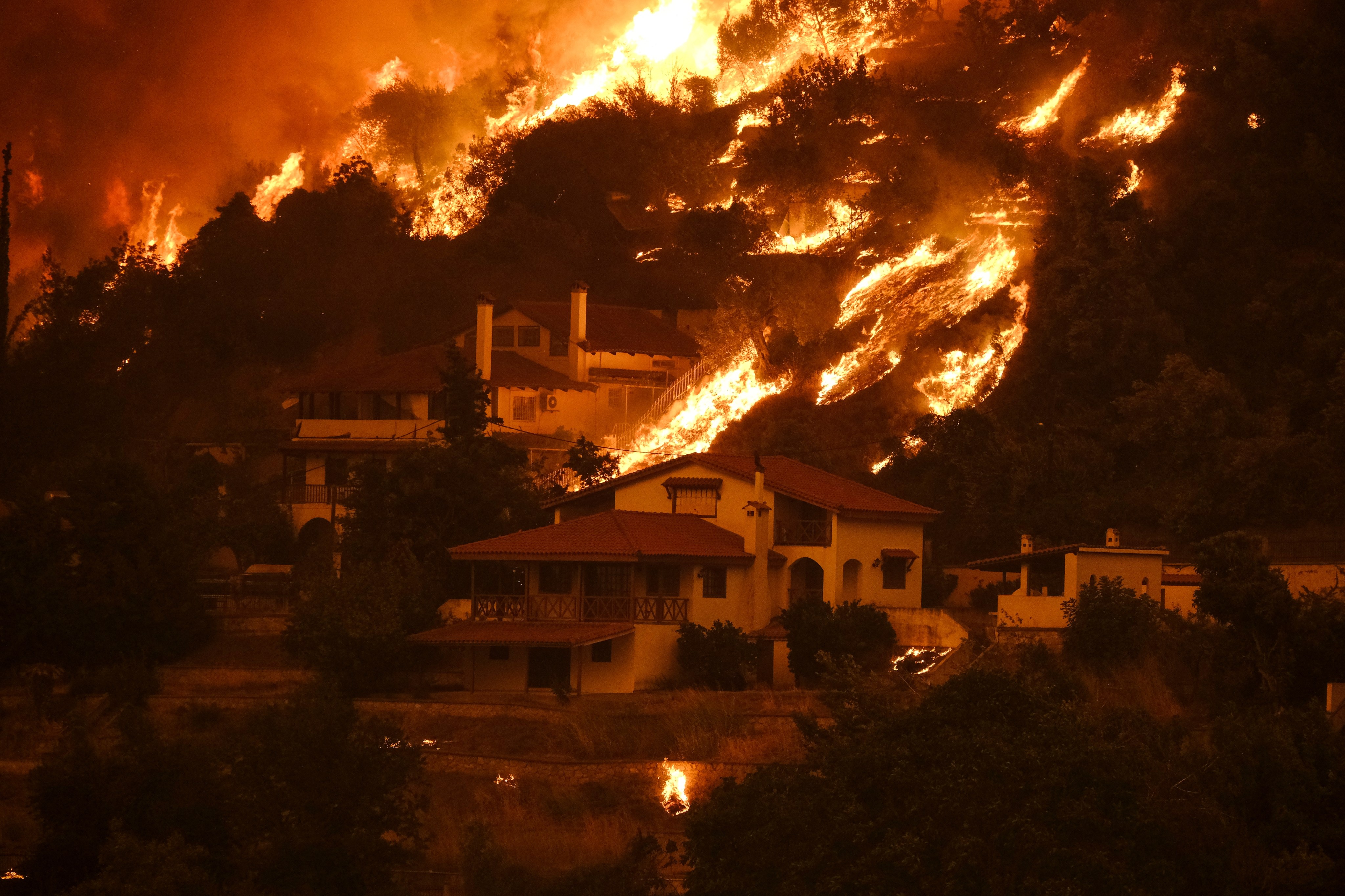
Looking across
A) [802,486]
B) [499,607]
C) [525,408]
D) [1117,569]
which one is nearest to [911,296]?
[525,408]

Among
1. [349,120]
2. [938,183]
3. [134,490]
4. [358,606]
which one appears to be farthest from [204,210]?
[358,606]

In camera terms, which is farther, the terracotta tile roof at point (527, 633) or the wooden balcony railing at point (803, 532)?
the wooden balcony railing at point (803, 532)

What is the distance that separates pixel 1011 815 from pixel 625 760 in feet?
45.2

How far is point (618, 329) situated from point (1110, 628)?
36741 mm

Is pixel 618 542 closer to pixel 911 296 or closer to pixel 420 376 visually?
pixel 420 376

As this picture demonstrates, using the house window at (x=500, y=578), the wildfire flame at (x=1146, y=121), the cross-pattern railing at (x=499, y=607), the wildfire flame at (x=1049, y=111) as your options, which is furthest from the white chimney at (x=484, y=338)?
the wildfire flame at (x=1146, y=121)

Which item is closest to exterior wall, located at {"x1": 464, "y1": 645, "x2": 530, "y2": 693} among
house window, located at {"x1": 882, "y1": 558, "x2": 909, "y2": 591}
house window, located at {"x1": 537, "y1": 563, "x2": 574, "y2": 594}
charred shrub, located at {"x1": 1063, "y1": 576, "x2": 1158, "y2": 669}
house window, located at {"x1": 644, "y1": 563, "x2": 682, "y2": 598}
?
house window, located at {"x1": 537, "y1": 563, "x2": 574, "y2": 594}

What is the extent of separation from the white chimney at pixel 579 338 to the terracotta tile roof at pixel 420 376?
61 centimetres

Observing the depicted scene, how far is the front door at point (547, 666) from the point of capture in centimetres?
4425

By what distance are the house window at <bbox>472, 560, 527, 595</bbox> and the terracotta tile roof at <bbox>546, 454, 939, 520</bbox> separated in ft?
9.93

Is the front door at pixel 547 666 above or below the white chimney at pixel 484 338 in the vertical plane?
below

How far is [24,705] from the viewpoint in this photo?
44.4 m

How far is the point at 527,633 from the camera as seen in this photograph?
43.8 m

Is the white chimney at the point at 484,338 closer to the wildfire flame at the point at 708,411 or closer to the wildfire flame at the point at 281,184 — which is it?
the wildfire flame at the point at 708,411
